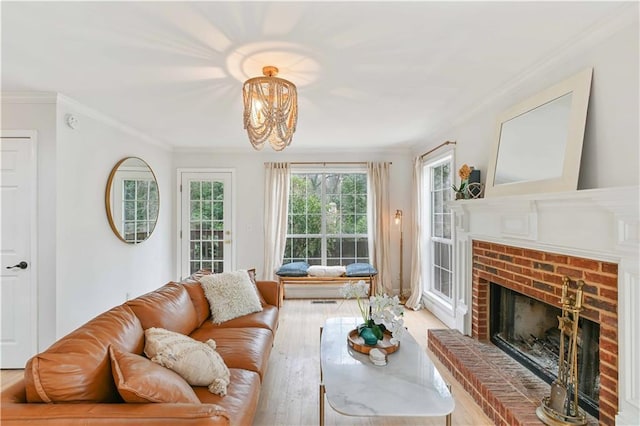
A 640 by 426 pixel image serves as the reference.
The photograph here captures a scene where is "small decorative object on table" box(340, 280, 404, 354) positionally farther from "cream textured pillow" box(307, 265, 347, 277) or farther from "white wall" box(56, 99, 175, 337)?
"white wall" box(56, 99, 175, 337)

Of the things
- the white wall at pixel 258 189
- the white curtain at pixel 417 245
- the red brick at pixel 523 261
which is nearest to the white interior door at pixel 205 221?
the white wall at pixel 258 189

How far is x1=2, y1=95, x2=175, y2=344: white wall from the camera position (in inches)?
115

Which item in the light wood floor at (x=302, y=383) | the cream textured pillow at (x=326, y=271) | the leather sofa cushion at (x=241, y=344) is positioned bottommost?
the light wood floor at (x=302, y=383)

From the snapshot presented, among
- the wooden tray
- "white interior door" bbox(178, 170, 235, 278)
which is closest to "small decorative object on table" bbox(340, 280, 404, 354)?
the wooden tray

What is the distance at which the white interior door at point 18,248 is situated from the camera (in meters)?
2.92

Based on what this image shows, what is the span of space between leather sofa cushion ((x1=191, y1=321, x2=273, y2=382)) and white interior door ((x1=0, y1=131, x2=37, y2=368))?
1.68 m

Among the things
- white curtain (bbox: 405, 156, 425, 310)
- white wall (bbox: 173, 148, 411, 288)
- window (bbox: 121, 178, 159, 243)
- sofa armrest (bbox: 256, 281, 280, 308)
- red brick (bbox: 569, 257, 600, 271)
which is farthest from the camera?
white wall (bbox: 173, 148, 411, 288)

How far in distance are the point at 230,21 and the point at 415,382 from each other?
7.45 ft

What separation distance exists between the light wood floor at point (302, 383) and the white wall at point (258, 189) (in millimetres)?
1369

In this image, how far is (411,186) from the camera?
535 centimetres

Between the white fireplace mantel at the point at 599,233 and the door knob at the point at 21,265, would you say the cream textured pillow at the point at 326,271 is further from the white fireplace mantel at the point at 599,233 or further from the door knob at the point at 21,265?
the door knob at the point at 21,265

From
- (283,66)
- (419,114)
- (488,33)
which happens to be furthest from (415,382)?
(419,114)

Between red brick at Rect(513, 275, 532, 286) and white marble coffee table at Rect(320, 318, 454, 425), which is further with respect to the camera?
red brick at Rect(513, 275, 532, 286)

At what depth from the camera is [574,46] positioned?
201 cm
